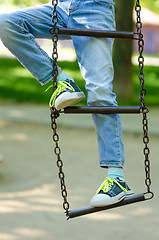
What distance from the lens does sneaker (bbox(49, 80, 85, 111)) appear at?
3.24m

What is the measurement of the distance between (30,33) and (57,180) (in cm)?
449

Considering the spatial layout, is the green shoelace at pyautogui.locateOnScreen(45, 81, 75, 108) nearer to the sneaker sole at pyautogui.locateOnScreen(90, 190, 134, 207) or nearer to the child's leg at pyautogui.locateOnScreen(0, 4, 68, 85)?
the child's leg at pyautogui.locateOnScreen(0, 4, 68, 85)

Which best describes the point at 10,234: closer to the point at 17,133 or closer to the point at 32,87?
the point at 17,133

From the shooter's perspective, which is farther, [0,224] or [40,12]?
[0,224]

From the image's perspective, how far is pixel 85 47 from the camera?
3355 mm

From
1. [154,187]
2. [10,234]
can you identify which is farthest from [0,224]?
[154,187]

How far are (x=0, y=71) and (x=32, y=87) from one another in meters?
4.68

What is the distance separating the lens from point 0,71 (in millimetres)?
18797

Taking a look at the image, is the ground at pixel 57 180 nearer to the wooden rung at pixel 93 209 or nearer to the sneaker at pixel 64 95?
the wooden rung at pixel 93 209

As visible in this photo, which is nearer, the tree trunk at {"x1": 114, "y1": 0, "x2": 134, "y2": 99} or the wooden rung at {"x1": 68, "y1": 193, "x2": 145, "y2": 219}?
the wooden rung at {"x1": 68, "y1": 193, "x2": 145, "y2": 219}

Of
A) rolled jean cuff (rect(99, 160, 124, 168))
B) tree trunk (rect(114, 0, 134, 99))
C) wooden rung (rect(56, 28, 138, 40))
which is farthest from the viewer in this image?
tree trunk (rect(114, 0, 134, 99))

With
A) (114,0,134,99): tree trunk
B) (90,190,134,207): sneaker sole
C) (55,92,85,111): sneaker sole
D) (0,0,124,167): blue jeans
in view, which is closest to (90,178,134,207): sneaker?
(90,190,134,207): sneaker sole

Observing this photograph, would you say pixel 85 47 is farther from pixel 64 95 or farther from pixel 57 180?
pixel 57 180

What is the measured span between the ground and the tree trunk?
1464mm
